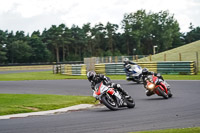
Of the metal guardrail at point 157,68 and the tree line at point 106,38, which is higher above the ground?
the tree line at point 106,38

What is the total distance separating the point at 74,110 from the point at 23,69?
172 ft

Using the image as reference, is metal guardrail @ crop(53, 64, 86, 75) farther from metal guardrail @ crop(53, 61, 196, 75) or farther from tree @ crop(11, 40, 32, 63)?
tree @ crop(11, 40, 32, 63)

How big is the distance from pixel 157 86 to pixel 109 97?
3400 mm

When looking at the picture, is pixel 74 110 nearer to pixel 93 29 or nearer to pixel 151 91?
pixel 151 91

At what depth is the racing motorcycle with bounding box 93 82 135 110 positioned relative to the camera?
12336mm

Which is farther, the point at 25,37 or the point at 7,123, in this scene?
the point at 25,37

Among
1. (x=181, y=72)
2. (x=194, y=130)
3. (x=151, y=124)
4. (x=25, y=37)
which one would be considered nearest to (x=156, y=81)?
(x=151, y=124)

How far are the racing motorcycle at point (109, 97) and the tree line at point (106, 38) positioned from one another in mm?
89299

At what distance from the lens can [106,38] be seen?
125938mm

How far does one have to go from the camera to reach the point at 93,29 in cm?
12662

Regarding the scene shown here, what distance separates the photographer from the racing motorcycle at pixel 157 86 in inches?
600

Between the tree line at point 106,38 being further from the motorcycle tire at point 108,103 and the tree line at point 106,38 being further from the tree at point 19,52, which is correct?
the motorcycle tire at point 108,103

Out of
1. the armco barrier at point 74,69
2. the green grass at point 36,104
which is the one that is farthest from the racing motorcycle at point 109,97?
the armco barrier at point 74,69

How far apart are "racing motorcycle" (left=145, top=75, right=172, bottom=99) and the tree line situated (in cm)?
8662
